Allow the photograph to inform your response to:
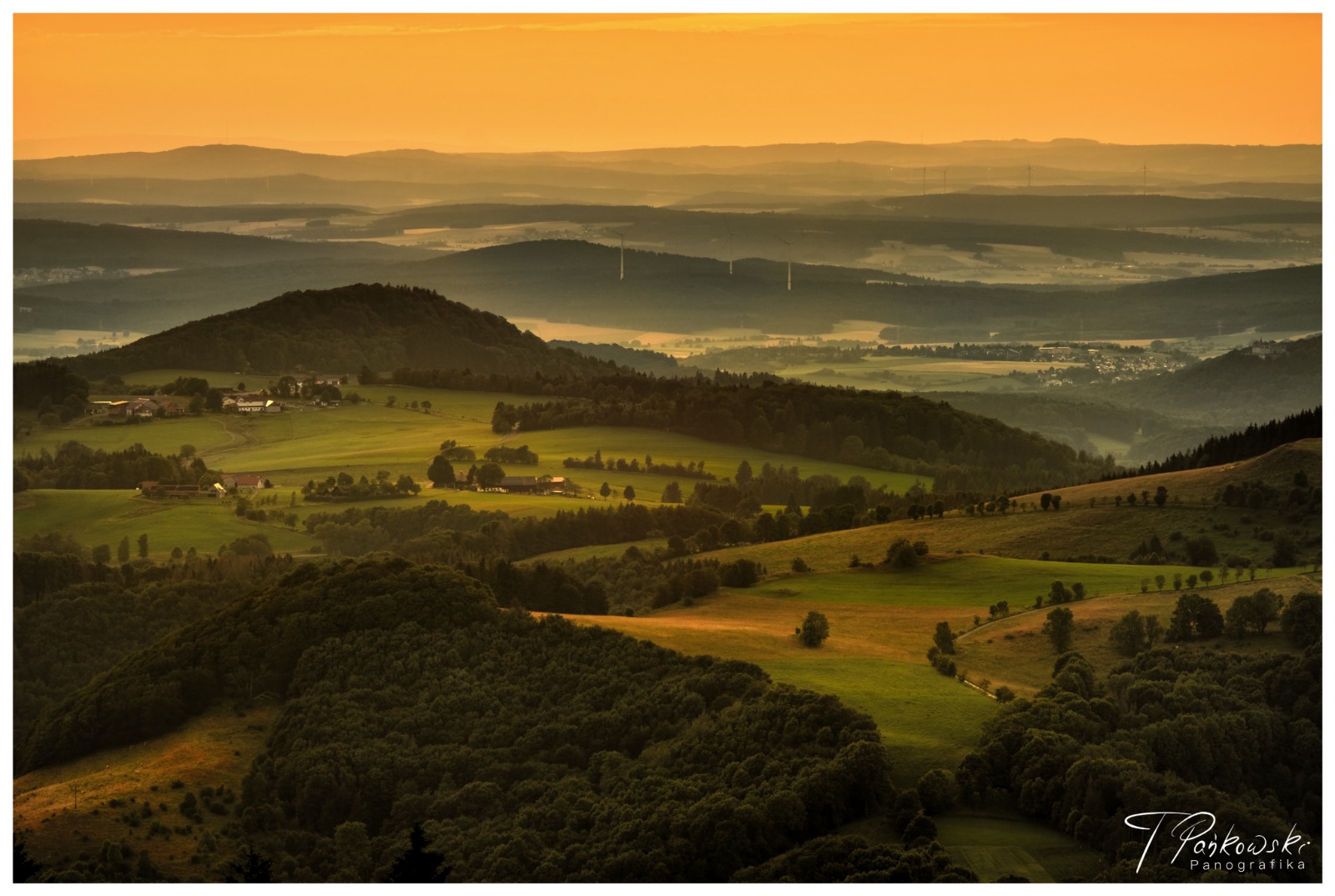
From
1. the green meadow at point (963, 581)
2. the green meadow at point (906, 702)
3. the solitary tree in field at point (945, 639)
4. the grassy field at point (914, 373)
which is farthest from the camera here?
the grassy field at point (914, 373)

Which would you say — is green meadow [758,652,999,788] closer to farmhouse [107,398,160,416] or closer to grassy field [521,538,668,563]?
grassy field [521,538,668,563]

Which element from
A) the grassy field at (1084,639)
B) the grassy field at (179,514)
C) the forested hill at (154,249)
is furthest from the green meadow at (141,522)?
the grassy field at (1084,639)

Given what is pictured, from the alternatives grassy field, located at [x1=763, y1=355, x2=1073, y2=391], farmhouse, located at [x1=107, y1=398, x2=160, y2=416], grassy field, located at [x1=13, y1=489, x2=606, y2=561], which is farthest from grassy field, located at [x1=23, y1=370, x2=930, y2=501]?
grassy field, located at [x1=763, y1=355, x2=1073, y2=391]

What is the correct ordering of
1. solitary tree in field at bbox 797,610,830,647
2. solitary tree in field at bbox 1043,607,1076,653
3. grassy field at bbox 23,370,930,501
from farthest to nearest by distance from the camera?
grassy field at bbox 23,370,930,501 → solitary tree in field at bbox 797,610,830,647 → solitary tree in field at bbox 1043,607,1076,653

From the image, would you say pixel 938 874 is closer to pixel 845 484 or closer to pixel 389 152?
pixel 845 484

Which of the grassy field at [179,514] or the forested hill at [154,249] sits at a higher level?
the forested hill at [154,249]

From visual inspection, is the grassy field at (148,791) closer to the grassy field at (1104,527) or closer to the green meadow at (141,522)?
the green meadow at (141,522)
